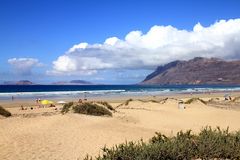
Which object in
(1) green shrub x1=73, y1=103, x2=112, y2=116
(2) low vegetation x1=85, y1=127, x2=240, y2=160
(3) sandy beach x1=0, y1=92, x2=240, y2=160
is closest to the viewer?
(2) low vegetation x1=85, y1=127, x2=240, y2=160

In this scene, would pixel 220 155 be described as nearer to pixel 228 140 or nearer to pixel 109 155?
pixel 228 140

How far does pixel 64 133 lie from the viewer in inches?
590

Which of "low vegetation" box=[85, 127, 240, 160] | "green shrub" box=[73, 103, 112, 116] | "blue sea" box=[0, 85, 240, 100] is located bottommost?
"low vegetation" box=[85, 127, 240, 160]

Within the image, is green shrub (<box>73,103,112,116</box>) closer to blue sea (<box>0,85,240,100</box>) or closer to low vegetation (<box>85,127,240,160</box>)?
low vegetation (<box>85,127,240,160</box>)

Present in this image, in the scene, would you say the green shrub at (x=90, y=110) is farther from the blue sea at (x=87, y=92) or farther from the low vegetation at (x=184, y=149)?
the blue sea at (x=87, y=92)

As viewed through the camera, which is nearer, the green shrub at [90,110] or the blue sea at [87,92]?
the green shrub at [90,110]

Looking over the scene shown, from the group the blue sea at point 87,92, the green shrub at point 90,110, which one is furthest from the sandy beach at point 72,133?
the blue sea at point 87,92

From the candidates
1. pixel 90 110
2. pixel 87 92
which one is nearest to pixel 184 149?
pixel 90 110

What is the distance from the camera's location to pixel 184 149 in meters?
8.46

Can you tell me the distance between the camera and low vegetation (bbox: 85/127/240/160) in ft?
25.9

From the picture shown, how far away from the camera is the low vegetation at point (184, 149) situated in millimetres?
7898

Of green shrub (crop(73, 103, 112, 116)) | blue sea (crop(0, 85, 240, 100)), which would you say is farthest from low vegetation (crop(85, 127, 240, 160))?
blue sea (crop(0, 85, 240, 100))

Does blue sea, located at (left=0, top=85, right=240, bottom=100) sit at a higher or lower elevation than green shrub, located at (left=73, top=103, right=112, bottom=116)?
higher

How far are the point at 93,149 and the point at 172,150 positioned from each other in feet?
16.3
